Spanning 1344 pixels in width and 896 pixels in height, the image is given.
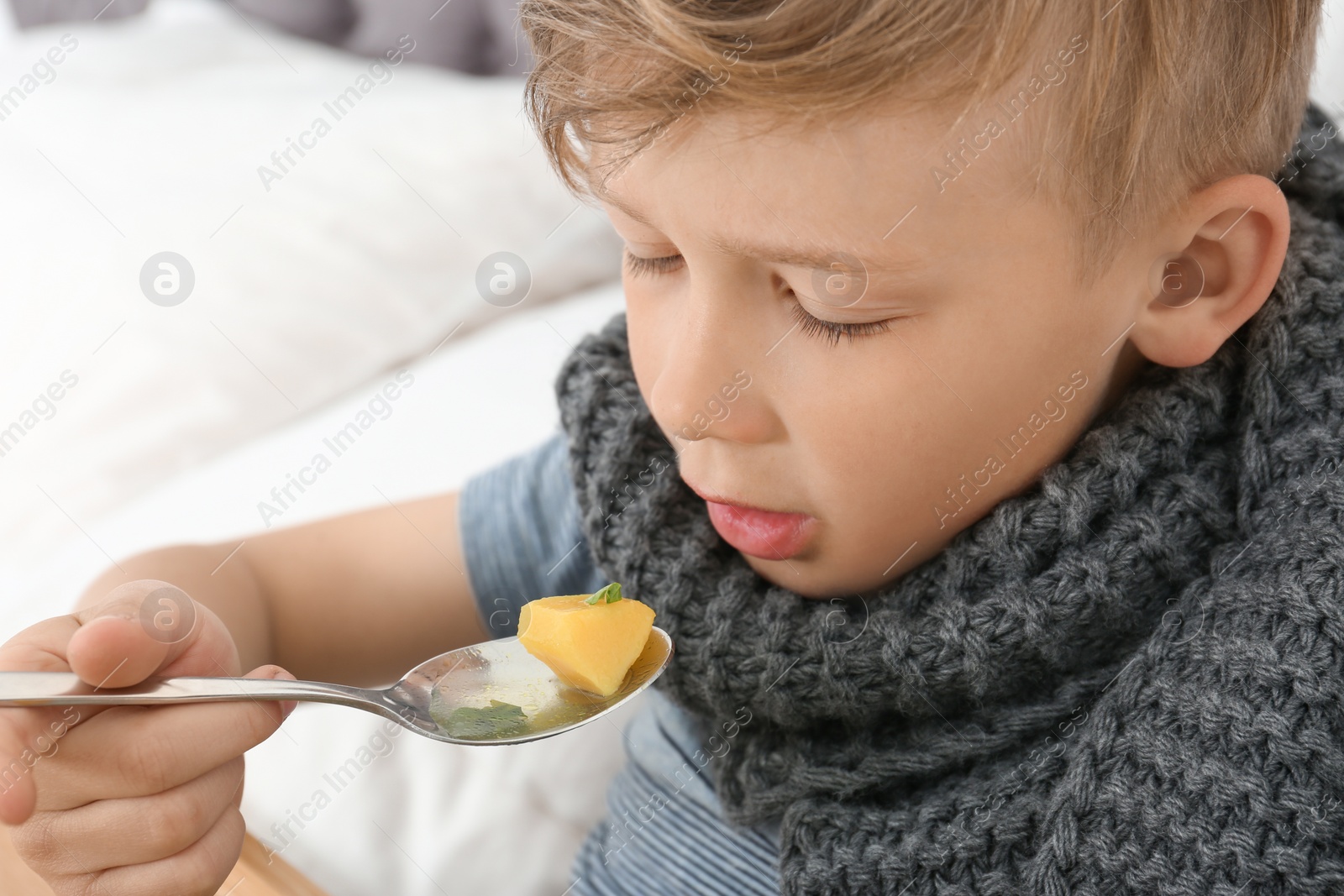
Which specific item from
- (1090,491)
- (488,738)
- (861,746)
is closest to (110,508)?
(488,738)

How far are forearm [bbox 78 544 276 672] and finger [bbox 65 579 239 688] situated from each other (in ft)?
0.44

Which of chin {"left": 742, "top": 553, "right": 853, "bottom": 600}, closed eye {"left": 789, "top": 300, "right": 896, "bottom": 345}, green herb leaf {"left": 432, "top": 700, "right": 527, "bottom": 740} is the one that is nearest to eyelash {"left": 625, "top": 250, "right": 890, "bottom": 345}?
closed eye {"left": 789, "top": 300, "right": 896, "bottom": 345}

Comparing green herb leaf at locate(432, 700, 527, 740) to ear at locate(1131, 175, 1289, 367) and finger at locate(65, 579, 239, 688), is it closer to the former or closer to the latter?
finger at locate(65, 579, 239, 688)

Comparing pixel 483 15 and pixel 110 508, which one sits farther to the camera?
pixel 483 15

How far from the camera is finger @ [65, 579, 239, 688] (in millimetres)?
478

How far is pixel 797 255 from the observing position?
1.63 feet

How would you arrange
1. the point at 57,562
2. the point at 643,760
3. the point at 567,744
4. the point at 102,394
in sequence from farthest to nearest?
the point at 102,394 → the point at 57,562 → the point at 567,744 → the point at 643,760

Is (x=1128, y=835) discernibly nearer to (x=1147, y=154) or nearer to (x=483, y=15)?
(x=1147, y=154)

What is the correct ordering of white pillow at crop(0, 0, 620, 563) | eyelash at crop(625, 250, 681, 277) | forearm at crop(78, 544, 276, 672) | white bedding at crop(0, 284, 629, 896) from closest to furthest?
1. eyelash at crop(625, 250, 681, 277)
2. forearm at crop(78, 544, 276, 672)
3. white bedding at crop(0, 284, 629, 896)
4. white pillow at crop(0, 0, 620, 563)

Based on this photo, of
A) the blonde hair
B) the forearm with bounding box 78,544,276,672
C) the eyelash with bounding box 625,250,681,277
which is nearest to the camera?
the blonde hair

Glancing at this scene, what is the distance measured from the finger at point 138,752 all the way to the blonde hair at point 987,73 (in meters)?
0.32

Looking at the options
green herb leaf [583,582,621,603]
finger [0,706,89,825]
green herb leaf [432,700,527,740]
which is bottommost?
green herb leaf [432,700,527,740]

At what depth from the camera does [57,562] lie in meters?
1.00

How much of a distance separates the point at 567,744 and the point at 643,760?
134mm
